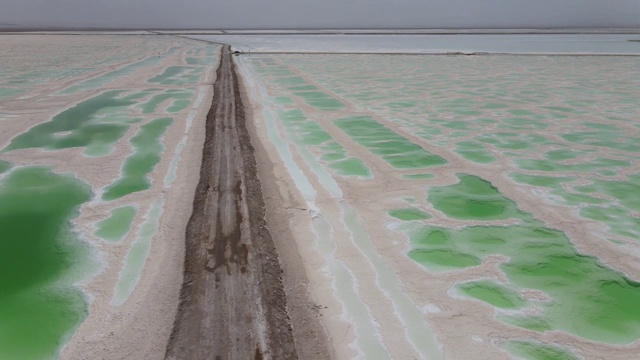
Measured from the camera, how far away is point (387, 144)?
5.77 metres

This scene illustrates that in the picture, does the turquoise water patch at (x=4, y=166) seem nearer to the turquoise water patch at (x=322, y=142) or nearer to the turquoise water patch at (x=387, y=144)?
the turquoise water patch at (x=322, y=142)

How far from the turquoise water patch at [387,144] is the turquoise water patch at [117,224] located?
9.30ft

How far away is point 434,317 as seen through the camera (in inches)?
91.4

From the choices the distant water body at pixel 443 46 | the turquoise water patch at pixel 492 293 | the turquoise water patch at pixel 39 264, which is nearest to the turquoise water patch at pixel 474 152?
the turquoise water patch at pixel 492 293

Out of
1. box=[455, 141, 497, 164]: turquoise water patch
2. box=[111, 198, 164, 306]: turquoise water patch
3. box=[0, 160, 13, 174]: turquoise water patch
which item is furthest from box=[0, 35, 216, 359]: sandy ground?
box=[455, 141, 497, 164]: turquoise water patch

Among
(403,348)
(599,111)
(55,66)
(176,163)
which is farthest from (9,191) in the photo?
(55,66)

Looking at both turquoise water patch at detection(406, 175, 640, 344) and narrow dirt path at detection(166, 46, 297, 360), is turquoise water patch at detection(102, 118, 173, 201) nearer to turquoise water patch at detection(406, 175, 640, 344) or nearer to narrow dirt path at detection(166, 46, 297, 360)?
narrow dirt path at detection(166, 46, 297, 360)

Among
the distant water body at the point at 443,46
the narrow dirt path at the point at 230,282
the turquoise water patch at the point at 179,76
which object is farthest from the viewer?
the distant water body at the point at 443,46

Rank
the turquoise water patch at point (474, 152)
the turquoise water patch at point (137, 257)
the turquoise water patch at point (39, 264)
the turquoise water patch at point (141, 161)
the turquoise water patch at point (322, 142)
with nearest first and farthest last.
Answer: the turquoise water patch at point (39, 264) → the turquoise water patch at point (137, 257) → the turquoise water patch at point (141, 161) → the turquoise water patch at point (322, 142) → the turquoise water patch at point (474, 152)

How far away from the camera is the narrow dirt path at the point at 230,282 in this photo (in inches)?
78.2

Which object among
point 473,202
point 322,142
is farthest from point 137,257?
point 322,142

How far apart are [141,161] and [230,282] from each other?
301 centimetres

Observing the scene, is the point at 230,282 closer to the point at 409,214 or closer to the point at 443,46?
the point at 409,214

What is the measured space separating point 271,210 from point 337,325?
1.55 metres
